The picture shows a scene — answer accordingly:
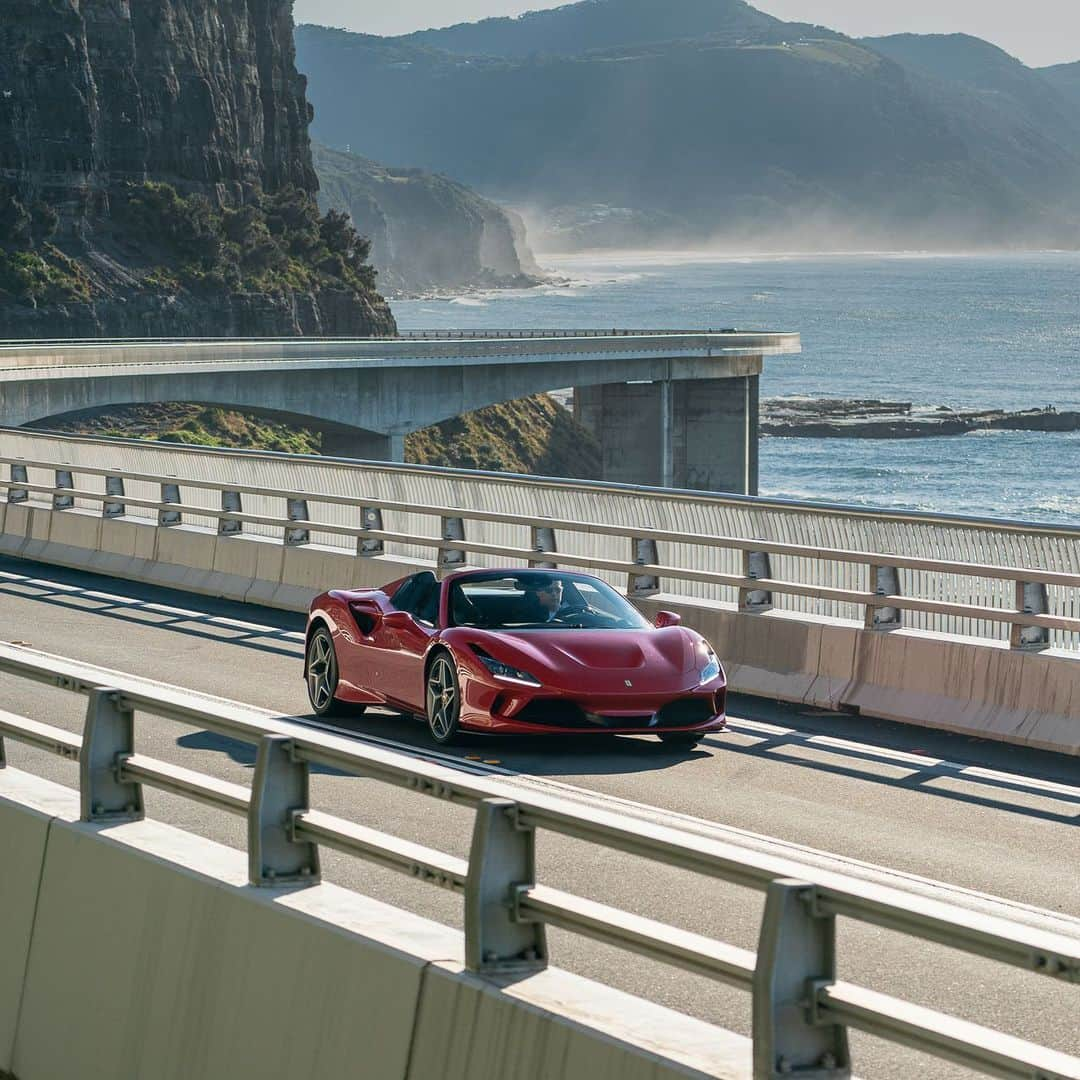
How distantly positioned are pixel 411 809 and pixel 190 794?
4540mm

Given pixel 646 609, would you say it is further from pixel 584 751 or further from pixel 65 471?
pixel 65 471

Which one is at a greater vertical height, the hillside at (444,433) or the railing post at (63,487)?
the hillside at (444,433)

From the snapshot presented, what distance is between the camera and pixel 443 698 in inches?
532

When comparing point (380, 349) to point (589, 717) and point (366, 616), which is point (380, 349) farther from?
point (589, 717)

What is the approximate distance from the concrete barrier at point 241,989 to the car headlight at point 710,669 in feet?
20.1

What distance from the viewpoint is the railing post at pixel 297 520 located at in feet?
73.3

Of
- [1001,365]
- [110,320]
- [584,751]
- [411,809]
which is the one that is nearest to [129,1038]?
[411,809]

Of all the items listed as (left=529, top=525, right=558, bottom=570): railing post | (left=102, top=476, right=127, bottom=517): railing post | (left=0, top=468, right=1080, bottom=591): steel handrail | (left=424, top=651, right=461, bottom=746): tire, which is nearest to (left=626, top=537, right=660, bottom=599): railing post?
(left=0, top=468, right=1080, bottom=591): steel handrail

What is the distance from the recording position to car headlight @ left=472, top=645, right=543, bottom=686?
13086 millimetres

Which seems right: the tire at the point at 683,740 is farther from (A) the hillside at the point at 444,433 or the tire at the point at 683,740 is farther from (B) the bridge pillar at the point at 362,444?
(B) the bridge pillar at the point at 362,444

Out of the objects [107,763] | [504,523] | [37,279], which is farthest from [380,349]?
[107,763]

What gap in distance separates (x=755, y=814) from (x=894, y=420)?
132162 millimetres

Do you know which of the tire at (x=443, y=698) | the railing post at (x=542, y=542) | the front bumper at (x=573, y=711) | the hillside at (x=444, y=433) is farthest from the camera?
the hillside at (x=444, y=433)

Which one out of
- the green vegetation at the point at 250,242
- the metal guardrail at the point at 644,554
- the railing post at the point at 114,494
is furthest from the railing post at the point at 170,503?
the green vegetation at the point at 250,242
